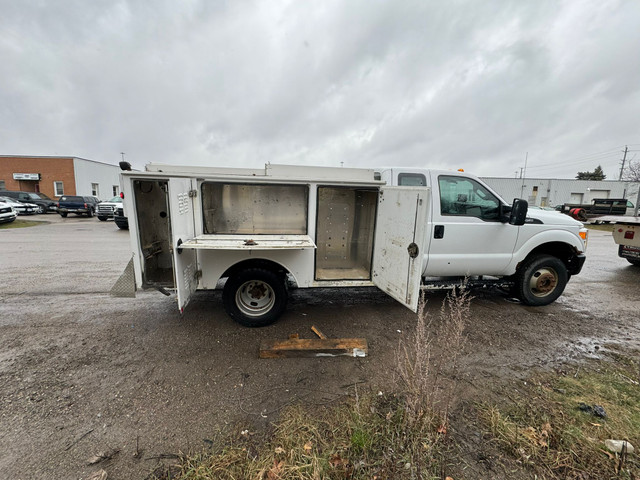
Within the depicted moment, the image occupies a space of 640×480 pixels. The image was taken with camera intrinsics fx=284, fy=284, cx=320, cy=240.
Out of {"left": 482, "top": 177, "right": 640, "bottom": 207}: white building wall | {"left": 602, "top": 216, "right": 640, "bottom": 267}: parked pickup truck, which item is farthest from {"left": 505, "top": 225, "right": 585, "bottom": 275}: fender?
{"left": 482, "top": 177, "right": 640, "bottom": 207}: white building wall

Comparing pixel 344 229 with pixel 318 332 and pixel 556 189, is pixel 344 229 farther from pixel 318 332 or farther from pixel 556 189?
pixel 556 189

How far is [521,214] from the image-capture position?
394 centimetres

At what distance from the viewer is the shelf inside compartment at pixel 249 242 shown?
3170mm

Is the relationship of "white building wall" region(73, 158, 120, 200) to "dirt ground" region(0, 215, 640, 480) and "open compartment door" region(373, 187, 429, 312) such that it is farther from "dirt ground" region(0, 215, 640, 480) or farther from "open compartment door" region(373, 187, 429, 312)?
"open compartment door" region(373, 187, 429, 312)

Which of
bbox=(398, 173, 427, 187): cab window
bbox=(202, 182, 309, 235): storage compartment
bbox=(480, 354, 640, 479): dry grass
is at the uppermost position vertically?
bbox=(398, 173, 427, 187): cab window

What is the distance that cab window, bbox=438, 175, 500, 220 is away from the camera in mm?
4305

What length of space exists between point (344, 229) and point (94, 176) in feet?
130

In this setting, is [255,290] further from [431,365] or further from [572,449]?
[572,449]

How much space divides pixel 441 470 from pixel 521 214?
3.42 metres

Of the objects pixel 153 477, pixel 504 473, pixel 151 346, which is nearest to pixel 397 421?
pixel 504 473

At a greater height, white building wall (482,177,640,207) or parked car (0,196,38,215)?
white building wall (482,177,640,207)

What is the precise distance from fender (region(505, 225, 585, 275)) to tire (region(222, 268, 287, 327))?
146 inches

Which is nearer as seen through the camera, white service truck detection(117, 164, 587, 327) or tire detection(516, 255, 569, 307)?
white service truck detection(117, 164, 587, 327)

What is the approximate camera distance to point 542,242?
179 inches
